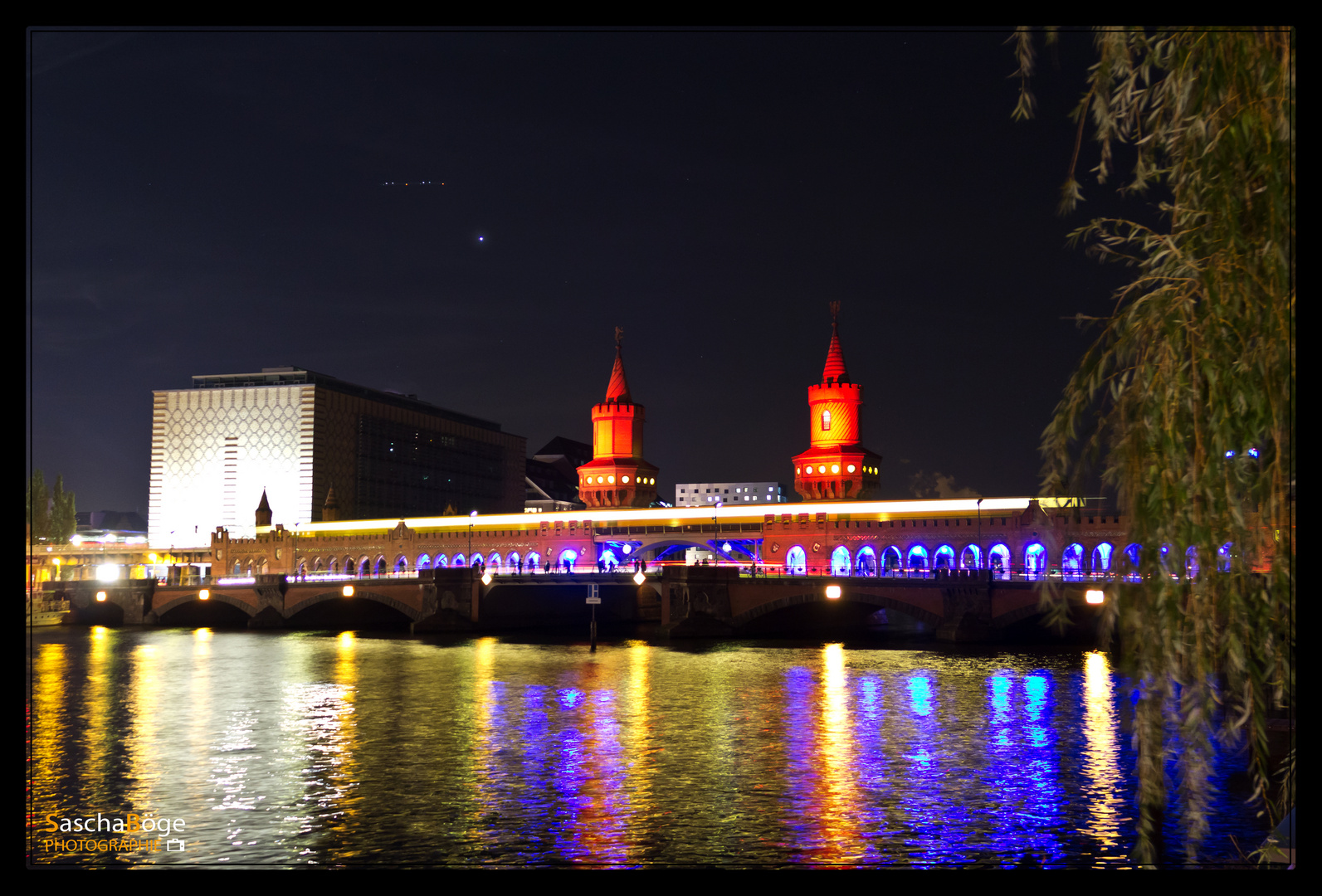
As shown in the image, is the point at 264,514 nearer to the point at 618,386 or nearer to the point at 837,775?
the point at 618,386

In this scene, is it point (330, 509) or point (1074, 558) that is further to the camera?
point (330, 509)

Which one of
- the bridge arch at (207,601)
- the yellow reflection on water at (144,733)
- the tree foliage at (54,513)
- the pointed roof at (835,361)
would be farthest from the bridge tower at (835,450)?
the tree foliage at (54,513)

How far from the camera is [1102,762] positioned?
92.5ft

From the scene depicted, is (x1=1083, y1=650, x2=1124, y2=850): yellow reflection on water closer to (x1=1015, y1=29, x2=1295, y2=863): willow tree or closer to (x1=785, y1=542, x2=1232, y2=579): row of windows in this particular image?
(x1=1015, y1=29, x2=1295, y2=863): willow tree

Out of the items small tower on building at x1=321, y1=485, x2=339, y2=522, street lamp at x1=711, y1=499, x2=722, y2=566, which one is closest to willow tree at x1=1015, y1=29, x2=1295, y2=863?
street lamp at x1=711, y1=499, x2=722, y2=566

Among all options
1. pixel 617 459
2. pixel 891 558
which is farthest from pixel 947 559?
pixel 617 459

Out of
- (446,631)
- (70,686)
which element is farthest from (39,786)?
(446,631)

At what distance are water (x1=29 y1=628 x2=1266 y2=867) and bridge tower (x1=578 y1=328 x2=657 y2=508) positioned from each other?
243 ft

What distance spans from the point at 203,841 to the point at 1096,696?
31.5m

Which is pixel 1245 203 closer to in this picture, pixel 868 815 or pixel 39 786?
pixel 868 815

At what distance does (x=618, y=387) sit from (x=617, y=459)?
9.21m

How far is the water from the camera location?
826 inches

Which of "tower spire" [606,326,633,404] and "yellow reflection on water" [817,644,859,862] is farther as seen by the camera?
"tower spire" [606,326,633,404]

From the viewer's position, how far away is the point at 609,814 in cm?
2330
